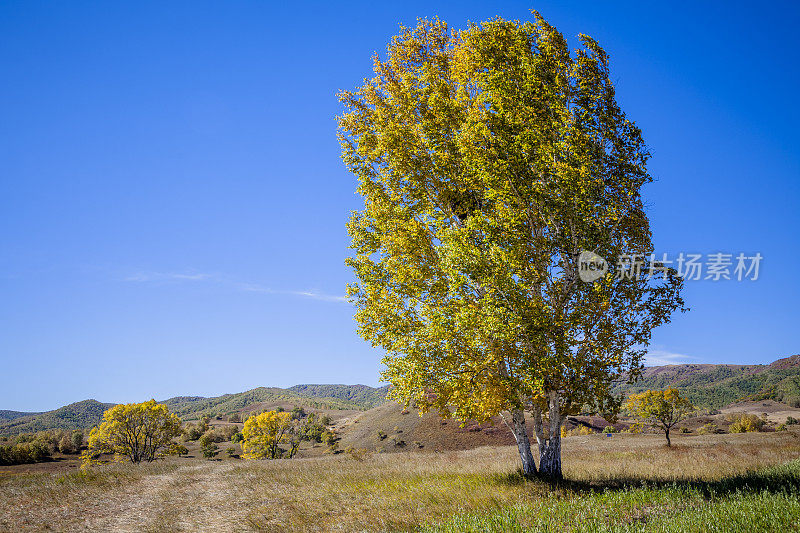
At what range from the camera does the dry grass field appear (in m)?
6.86

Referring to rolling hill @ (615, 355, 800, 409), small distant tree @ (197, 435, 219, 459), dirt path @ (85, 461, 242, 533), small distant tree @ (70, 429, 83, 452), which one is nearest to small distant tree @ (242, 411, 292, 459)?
small distant tree @ (197, 435, 219, 459)

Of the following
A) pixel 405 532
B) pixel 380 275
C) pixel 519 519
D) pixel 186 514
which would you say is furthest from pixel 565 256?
pixel 186 514

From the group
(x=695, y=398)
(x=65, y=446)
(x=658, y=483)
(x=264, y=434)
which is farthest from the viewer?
(x=695, y=398)

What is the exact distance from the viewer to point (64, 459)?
55.0m

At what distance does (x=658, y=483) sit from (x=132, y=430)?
47.7m

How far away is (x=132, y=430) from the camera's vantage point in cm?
4100

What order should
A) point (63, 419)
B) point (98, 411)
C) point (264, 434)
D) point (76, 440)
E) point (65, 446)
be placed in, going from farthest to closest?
1. point (98, 411)
2. point (63, 419)
3. point (76, 440)
4. point (65, 446)
5. point (264, 434)

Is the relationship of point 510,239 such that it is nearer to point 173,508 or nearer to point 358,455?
point 173,508

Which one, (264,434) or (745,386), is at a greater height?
(264,434)

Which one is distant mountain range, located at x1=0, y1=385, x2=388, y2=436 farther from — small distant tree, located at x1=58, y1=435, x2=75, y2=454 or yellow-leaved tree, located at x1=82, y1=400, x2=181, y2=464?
yellow-leaved tree, located at x1=82, y1=400, x2=181, y2=464

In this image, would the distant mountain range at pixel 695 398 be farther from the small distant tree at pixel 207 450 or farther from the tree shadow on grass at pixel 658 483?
the tree shadow on grass at pixel 658 483

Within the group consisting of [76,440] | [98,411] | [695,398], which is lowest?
[98,411]

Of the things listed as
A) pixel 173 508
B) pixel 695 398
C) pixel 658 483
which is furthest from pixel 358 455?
pixel 695 398

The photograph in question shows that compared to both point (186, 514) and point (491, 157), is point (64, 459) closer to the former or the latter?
point (186, 514)
